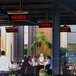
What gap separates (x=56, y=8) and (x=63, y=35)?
97.8 ft

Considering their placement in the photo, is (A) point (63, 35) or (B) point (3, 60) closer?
(B) point (3, 60)

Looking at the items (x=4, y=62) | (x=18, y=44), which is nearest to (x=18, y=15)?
(x=4, y=62)

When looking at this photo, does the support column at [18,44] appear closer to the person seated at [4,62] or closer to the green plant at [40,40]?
the green plant at [40,40]

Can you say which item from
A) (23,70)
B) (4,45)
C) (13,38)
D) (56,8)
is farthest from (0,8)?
(4,45)

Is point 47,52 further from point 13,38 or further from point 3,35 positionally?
point 13,38

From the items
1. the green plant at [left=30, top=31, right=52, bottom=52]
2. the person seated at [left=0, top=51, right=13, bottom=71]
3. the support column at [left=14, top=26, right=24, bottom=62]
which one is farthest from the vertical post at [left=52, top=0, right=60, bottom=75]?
the green plant at [left=30, top=31, right=52, bottom=52]

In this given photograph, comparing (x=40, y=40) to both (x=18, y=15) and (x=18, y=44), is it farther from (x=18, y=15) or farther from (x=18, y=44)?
(x=18, y=15)

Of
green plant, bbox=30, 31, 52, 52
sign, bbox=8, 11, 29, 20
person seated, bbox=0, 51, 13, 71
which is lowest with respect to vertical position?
person seated, bbox=0, 51, 13, 71

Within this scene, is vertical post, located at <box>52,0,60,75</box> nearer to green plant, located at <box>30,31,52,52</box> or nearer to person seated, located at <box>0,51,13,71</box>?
person seated, located at <box>0,51,13,71</box>

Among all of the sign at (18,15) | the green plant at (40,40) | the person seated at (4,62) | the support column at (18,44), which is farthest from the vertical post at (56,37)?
the green plant at (40,40)

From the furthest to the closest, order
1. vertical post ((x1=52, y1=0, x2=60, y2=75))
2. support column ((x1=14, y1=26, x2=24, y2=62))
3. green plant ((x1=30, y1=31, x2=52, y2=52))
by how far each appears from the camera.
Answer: green plant ((x1=30, y1=31, x2=52, y2=52)), support column ((x1=14, y1=26, x2=24, y2=62)), vertical post ((x1=52, y1=0, x2=60, y2=75))

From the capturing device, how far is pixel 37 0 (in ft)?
42.2

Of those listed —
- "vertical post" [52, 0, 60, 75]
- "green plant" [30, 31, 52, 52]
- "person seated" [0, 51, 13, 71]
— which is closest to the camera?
"vertical post" [52, 0, 60, 75]

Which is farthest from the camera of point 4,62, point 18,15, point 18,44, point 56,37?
point 18,44
